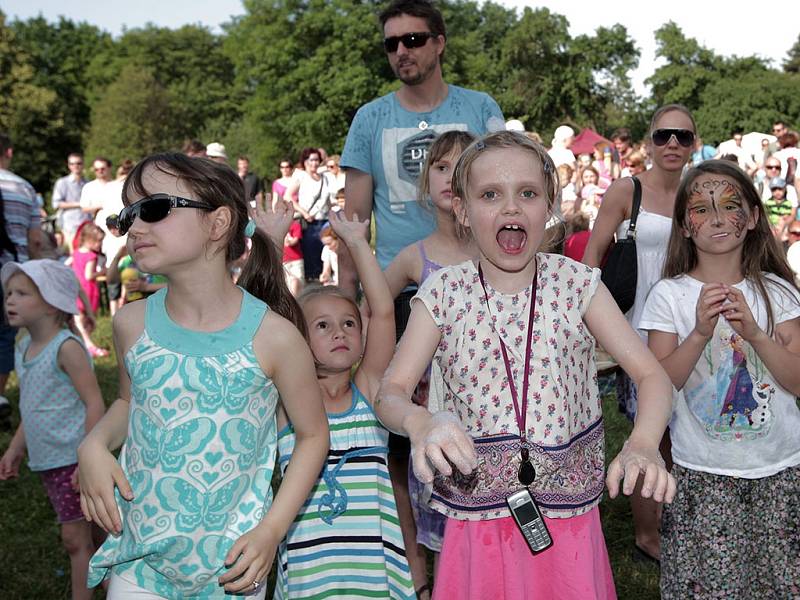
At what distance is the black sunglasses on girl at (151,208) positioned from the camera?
93.8 inches

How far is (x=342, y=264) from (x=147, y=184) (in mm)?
1840

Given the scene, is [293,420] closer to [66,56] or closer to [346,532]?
[346,532]

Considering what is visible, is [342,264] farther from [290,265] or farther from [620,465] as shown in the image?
[290,265]

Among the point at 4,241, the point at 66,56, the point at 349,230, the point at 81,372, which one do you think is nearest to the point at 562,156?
the point at 4,241

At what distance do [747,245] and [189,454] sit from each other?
7.03ft

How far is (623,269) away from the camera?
400cm

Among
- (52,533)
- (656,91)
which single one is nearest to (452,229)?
(52,533)

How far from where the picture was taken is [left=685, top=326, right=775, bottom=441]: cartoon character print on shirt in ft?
9.80

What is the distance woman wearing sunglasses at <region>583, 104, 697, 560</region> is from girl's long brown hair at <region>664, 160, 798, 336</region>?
2.72 feet

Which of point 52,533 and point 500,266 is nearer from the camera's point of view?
point 500,266

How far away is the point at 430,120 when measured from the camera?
4051 millimetres

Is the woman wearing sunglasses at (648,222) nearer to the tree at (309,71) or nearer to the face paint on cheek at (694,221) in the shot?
the face paint on cheek at (694,221)

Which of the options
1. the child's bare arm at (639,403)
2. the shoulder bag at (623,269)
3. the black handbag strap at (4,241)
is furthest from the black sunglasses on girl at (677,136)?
the black handbag strap at (4,241)

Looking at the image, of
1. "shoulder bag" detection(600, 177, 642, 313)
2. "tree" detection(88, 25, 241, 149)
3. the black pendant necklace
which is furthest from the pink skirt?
"tree" detection(88, 25, 241, 149)
